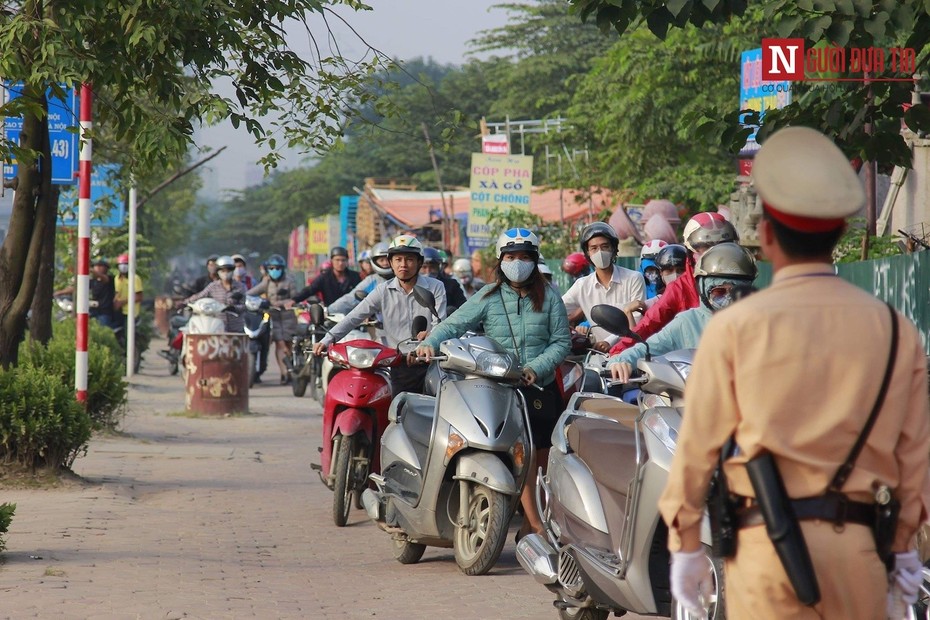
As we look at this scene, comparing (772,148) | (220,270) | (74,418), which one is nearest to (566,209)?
(220,270)

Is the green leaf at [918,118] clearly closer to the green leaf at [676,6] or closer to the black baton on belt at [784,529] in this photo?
the green leaf at [676,6]

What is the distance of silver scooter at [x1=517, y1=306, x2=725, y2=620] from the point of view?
4961 mm

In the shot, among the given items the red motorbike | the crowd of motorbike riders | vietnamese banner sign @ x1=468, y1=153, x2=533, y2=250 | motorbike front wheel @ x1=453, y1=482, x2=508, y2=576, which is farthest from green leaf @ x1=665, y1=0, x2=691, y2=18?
vietnamese banner sign @ x1=468, y1=153, x2=533, y2=250

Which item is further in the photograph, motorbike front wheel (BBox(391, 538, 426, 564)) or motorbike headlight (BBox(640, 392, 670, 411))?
motorbike front wheel (BBox(391, 538, 426, 564))

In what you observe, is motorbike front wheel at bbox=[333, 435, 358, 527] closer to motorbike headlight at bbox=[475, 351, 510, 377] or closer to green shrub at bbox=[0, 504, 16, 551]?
motorbike headlight at bbox=[475, 351, 510, 377]

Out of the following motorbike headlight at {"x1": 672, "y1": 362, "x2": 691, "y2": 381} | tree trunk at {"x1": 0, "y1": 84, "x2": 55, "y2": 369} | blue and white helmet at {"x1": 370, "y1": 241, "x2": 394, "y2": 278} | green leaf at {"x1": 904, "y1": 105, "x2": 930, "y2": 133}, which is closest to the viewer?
motorbike headlight at {"x1": 672, "y1": 362, "x2": 691, "y2": 381}

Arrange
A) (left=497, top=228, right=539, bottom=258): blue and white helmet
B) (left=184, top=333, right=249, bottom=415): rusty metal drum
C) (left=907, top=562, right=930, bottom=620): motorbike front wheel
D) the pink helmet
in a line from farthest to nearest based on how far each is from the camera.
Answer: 1. (left=184, top=333, right=249, bottom=415): rusty metal drum
2. the pink helmet
3. (left=497, top=228, right=539, bottom=258): blue and white helmet
4. (left=907, top=562, right=930, bottom=620): motorbike front wheel

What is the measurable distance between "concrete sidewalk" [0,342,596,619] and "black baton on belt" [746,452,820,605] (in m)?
3.53

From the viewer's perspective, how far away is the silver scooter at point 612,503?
4961mm

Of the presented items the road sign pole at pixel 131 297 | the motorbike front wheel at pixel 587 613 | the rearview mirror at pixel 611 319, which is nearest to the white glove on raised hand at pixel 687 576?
the rearview mirror at pixel 611 319

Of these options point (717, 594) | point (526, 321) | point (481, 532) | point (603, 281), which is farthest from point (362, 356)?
point (717, 594)

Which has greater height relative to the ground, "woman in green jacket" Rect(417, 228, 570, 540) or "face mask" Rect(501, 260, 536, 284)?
"face mask" Rect(501, 260, 536, 284)

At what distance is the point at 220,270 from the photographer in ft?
65.4

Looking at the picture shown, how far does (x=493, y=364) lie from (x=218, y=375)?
10098mm
